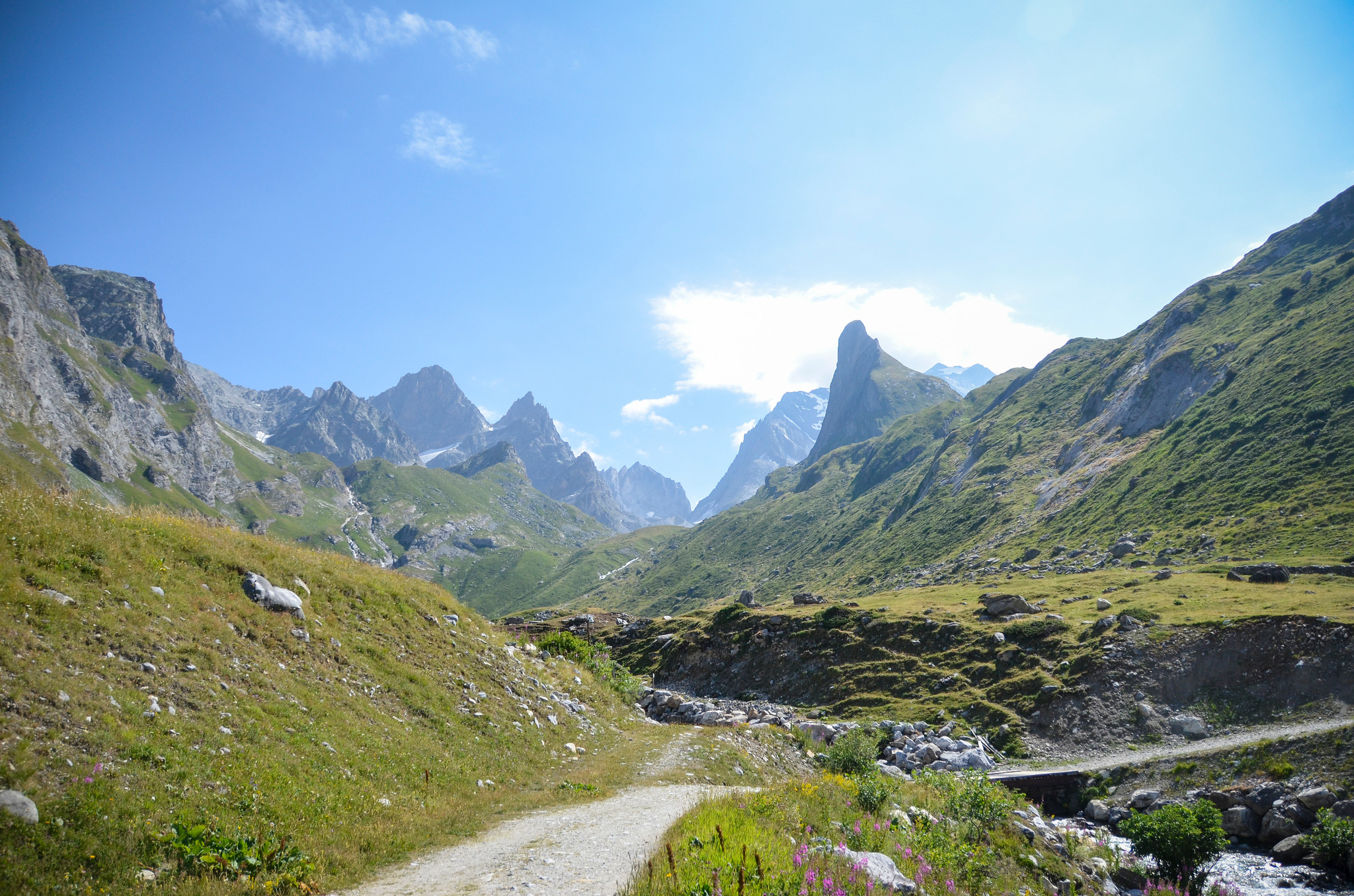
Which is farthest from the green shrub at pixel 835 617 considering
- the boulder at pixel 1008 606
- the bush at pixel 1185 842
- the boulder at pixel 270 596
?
the boulder at pixel 270 596

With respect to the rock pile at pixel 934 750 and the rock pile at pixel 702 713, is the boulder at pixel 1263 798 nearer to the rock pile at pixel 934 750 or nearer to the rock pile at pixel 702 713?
the rock pile at pixel 934 750

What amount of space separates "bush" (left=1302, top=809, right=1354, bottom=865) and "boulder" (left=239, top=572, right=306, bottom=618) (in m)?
43.9

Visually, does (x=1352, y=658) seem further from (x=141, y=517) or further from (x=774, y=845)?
(x=141, y=517)

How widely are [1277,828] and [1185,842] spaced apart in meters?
11.6

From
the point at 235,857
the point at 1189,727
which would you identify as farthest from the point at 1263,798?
the point at 235,857

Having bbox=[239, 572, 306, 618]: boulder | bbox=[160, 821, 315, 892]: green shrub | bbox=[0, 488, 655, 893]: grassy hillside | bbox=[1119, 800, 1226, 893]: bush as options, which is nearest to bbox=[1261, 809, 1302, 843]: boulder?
bbox=[1119, 800, 1226, 893]: bush

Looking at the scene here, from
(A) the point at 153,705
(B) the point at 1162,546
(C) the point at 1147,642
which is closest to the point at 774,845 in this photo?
(A) the point at 153,705

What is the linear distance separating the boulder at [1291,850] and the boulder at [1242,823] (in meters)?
2.61

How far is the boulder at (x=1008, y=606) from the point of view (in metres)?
63.0

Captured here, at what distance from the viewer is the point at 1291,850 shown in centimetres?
2584

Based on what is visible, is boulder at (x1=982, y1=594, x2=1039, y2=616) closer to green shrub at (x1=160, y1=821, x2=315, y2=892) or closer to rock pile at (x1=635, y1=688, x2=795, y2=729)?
rock pile at (x1=635, y1=688, x2=795, y2=729)

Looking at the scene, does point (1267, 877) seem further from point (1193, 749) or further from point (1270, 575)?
point (1270, 575)

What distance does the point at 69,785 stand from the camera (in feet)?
31.5

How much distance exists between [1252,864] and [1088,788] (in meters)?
9.47
